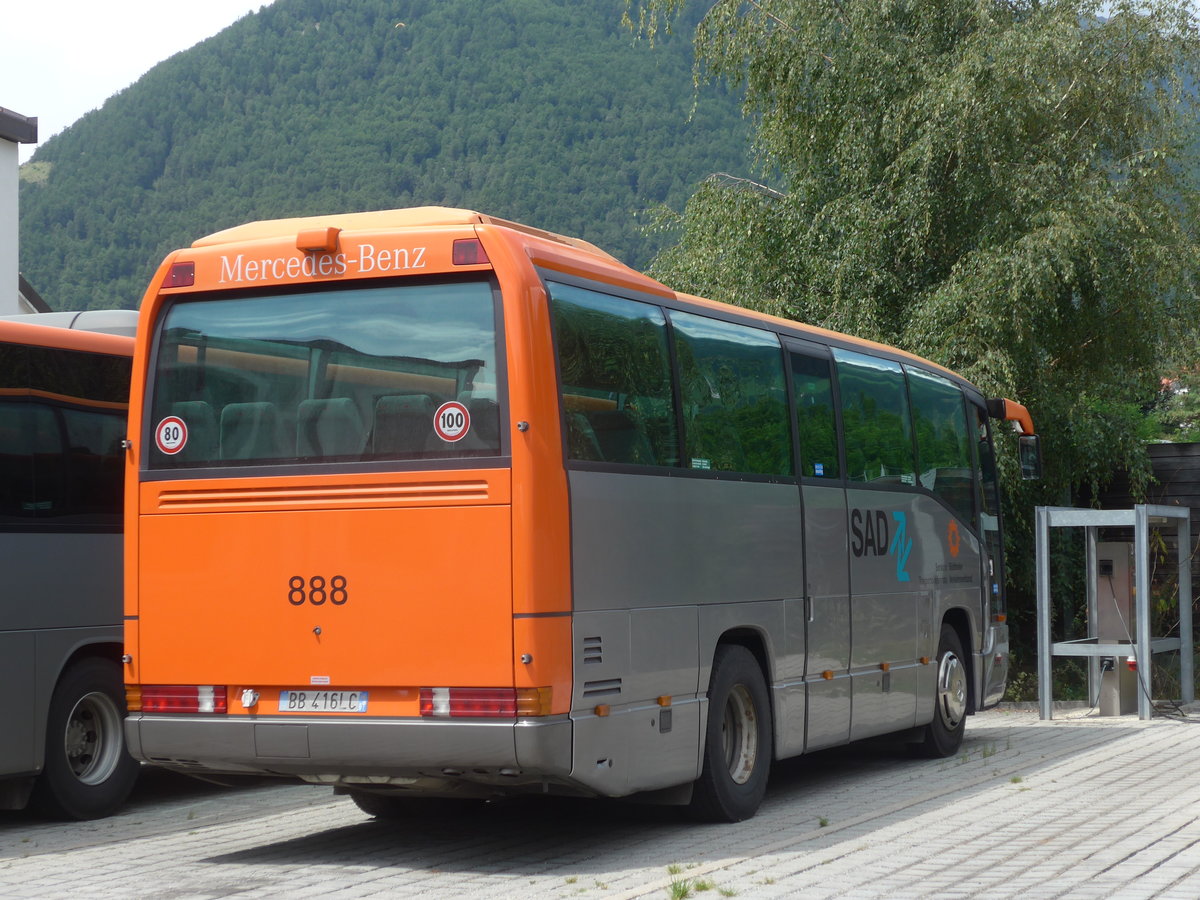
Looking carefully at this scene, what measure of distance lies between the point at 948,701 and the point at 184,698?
7.37m

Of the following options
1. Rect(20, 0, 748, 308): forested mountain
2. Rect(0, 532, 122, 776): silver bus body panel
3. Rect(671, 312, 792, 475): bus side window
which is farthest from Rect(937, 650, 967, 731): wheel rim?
Rect(20, 0, 748, 308): forested mountain

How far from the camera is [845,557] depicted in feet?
37.5

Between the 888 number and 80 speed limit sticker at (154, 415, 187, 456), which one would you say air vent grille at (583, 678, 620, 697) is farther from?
80 speed limit sticker at (154, 415, 187, 456)

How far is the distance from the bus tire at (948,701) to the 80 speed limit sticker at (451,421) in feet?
21.8

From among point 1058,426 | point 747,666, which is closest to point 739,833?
point 747,666

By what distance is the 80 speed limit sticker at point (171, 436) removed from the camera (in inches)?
337

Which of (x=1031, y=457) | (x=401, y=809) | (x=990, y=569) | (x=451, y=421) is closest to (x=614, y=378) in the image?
(x=451, y=421)

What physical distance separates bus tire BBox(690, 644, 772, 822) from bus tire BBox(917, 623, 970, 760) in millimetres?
3584

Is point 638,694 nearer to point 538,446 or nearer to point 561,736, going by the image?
point 561,736

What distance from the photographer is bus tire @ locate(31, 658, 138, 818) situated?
33.8 ft

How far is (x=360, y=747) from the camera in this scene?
7.84m

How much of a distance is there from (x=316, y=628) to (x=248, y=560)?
549 millimetres

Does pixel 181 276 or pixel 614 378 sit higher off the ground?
pixel 181 276

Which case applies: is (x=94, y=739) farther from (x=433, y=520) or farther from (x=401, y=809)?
(x=433, y=520)
